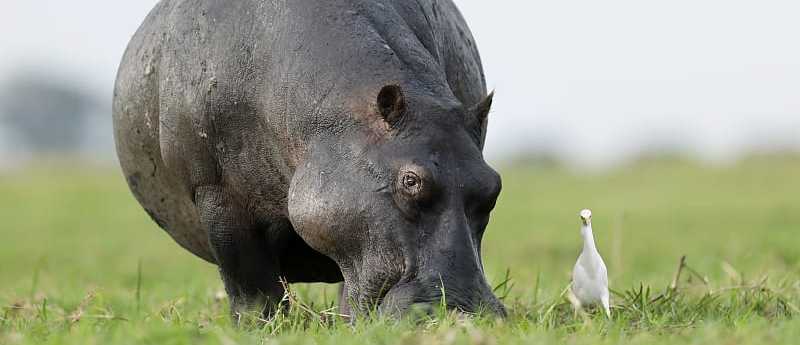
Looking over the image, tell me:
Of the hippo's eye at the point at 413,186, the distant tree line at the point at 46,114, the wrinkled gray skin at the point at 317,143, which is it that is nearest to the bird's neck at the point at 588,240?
the wrinkled gray skin at the point at 317,143

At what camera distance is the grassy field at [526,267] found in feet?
12.5

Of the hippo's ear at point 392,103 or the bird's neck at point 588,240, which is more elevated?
the hippo's ear at point 392,103

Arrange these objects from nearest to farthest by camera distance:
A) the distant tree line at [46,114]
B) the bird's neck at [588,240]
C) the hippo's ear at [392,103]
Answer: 1. the hippo's ear at [392,103]
2. the bird's neck at [588,240]
3. the distant tree line at [46,114]

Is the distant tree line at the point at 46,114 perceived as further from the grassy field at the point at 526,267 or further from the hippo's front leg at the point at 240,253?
the hippo's front leg at the point at 240,253

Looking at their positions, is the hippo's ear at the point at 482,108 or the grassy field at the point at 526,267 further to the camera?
the hippo's ear at the point at 482,108

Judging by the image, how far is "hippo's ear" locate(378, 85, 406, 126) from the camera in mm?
4137

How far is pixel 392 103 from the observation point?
13.6 feet

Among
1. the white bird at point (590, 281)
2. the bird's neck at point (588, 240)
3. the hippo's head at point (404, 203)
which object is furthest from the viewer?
the bird's neck at point (588, 240)

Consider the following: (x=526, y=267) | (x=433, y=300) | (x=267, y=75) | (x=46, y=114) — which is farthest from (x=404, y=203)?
(x=46, y=114)

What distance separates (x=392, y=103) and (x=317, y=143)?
0.37 metres

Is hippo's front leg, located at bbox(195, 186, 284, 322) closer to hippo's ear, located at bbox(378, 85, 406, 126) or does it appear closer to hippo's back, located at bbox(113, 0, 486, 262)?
hippo's back, located at bbox(113, 0, 486, 262)

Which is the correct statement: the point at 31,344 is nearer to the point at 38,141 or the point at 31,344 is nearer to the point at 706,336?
the point at 706,336

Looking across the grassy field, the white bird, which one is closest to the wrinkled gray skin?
the grassy field

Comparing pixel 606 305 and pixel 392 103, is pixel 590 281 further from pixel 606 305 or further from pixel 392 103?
pixel 392 103
